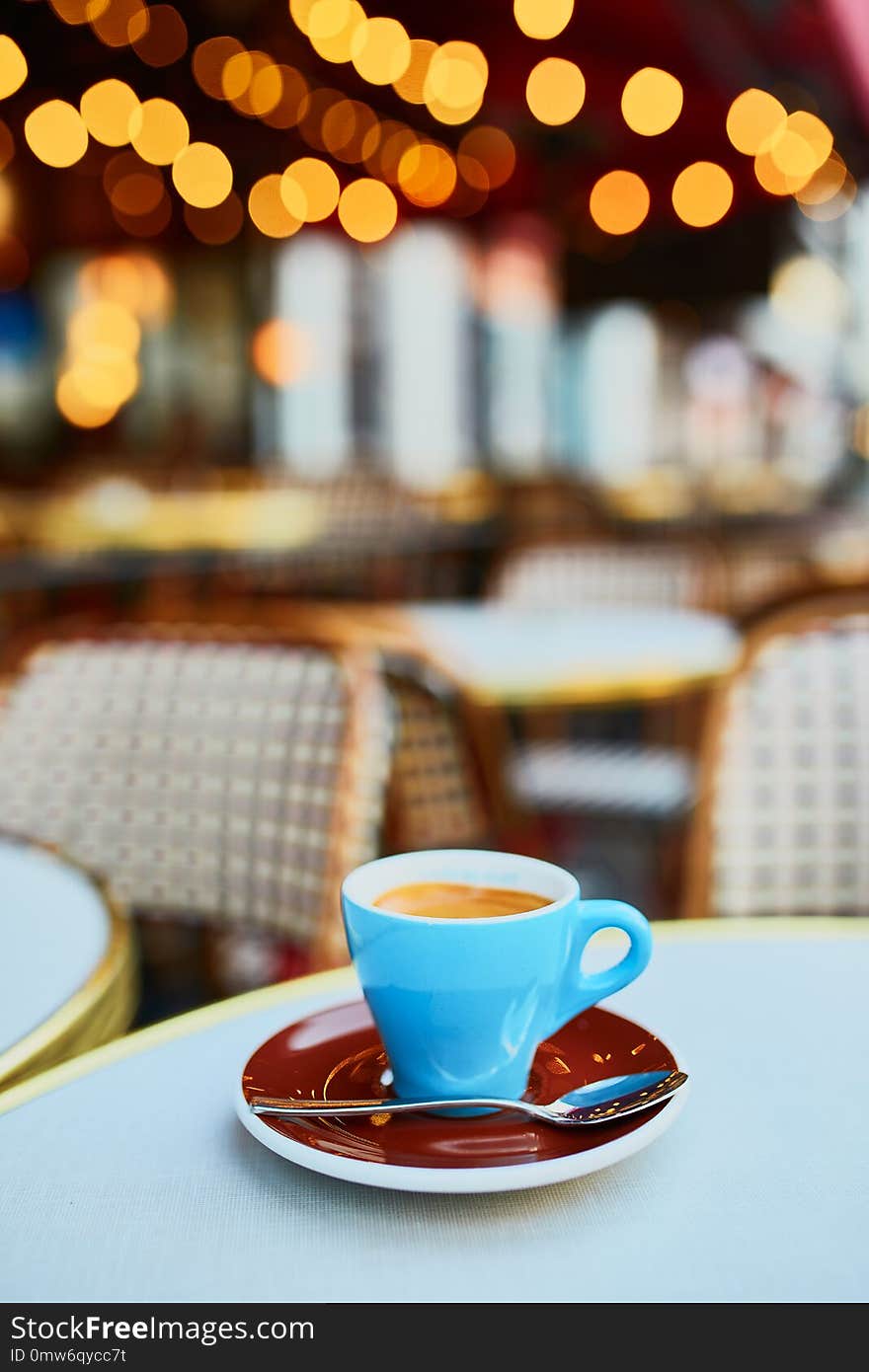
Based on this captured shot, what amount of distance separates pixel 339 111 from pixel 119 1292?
793 cm

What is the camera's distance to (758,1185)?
0.51 metres

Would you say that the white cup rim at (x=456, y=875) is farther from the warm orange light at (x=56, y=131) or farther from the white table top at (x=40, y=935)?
the warm orange light at (x=56, y=131)

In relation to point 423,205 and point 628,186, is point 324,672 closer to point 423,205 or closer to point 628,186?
point 628,186

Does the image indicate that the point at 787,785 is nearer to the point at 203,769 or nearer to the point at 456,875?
the point at 203,769

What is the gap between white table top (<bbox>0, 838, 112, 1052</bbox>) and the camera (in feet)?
2.24

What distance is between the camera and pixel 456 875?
616 mm

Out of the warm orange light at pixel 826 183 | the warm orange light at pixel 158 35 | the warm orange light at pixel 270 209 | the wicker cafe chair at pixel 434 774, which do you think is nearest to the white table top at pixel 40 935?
the wicker cafe chair at pixel 434 774

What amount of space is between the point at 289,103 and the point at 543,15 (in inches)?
102

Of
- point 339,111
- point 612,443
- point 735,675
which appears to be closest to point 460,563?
point 339,111

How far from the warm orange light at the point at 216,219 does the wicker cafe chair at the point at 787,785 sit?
379 inches

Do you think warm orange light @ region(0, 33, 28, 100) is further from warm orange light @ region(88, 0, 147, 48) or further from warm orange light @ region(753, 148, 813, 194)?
warm orange light @ region(753, 148, 813, 194)

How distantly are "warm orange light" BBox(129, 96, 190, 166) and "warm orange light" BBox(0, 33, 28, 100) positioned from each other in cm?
81

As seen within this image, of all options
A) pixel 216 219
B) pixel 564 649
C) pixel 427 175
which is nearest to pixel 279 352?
pixel 216 219

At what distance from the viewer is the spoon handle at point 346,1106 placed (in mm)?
531
